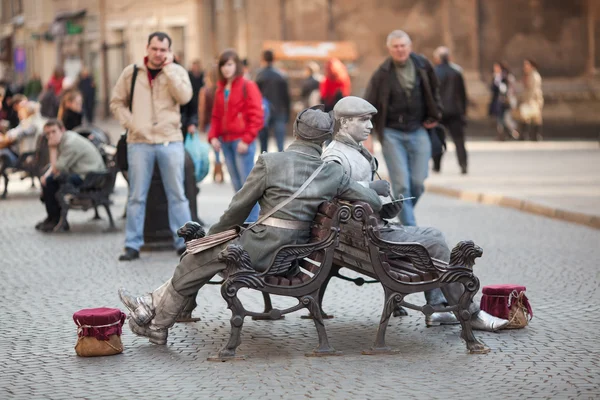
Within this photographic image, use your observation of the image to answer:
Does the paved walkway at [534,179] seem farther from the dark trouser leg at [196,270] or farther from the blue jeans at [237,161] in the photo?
the dark trouser leg at [196,270]

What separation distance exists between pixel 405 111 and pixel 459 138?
8.71m

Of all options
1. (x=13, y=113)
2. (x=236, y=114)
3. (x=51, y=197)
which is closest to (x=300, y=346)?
(x=236, y=114)

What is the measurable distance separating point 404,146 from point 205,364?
531 cm

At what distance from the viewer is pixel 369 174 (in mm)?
8438

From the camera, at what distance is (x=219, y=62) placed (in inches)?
563

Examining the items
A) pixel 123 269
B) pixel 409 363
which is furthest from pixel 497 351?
pixel 123 269

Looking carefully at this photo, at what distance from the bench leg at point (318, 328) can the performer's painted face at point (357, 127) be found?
1.32m

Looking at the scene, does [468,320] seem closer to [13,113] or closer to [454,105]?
[454,105]

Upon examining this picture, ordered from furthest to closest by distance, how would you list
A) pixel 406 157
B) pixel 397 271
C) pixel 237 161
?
pixel 237 161, pixel 406 157, pixel 397 271

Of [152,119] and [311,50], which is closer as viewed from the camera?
[152,119]

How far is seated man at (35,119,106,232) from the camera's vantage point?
49.4 feet

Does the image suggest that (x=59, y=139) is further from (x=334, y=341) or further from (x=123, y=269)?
(x=334, y=341)

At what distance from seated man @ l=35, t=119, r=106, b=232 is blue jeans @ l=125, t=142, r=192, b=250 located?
299 cm

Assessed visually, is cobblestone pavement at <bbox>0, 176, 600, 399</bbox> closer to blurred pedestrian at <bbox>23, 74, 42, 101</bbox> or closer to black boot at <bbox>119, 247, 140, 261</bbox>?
black boot at <bbox>119, 247, 140, 261</bbox>
